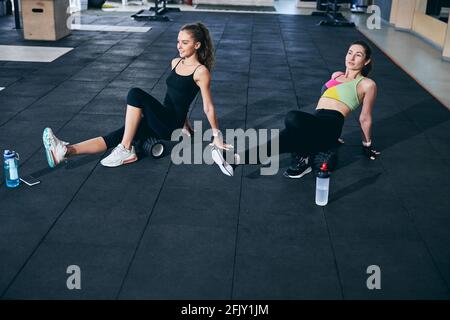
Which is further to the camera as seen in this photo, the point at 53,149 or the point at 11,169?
the point at 53,149

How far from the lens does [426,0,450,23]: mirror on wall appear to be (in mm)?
10852

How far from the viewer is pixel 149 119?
4.43 m

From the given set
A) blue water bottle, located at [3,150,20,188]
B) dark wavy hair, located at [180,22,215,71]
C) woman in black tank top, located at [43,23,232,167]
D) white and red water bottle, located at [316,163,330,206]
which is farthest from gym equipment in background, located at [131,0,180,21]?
white and red water bottle, located at [316,163,330,206]

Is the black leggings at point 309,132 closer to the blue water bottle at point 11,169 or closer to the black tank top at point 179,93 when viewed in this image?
the black tank top at point 179,93

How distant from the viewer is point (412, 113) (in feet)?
20.4

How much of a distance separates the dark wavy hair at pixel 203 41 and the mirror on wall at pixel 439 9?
7.65 m

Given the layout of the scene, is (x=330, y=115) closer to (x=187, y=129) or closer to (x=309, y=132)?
(x=309, y=132)

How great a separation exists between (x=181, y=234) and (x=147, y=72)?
183 inches

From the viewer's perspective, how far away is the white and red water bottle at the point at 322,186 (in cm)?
383

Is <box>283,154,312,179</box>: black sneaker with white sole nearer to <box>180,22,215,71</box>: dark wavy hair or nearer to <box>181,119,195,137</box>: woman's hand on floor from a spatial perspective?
<box>180,22,215,71</box>: dark wavy hair

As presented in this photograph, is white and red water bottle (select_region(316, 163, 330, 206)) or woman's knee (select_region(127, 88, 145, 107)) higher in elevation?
woman's knee (select_region(127, 88, 145, 107))

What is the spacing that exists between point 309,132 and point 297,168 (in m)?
0.34

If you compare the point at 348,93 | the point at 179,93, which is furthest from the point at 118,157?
the point at 348,93
